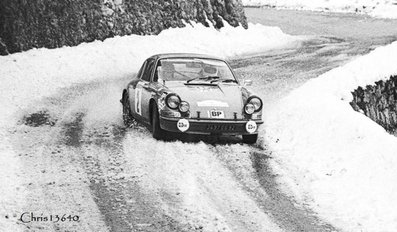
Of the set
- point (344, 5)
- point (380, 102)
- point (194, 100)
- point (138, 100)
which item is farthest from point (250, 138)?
point (344, 5)

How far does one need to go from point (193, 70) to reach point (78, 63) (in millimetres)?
8759

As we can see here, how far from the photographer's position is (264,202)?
7.80 meters

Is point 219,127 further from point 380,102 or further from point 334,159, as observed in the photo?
point 380,102

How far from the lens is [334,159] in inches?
371

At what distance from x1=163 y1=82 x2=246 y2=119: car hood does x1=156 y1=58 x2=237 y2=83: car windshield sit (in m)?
0.27

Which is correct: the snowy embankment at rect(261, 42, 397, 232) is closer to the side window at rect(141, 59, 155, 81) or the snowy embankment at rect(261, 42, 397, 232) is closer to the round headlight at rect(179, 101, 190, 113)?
the round headlight at rect(179, 101, 190, 113)

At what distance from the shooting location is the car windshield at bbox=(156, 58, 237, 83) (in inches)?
445

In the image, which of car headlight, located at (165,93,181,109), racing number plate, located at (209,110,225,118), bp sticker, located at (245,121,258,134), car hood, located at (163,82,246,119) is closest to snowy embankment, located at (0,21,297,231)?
car headlight, located at (165,93,181,109)

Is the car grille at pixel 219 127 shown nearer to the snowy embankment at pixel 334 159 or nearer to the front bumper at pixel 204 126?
→ the front bumper at pixel 204 126

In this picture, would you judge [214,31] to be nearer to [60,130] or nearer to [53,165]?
[60,130]

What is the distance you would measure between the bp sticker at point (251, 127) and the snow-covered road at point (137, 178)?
0.93 feet

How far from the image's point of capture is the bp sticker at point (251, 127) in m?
10.4

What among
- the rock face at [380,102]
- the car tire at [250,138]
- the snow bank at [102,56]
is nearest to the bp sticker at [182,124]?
the car tire at [250,138]

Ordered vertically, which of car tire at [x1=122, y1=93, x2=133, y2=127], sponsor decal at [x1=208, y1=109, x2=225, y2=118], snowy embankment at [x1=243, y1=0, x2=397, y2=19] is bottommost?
snowy embankment at [x1=243, y1=0, x2=397, y2=19]
